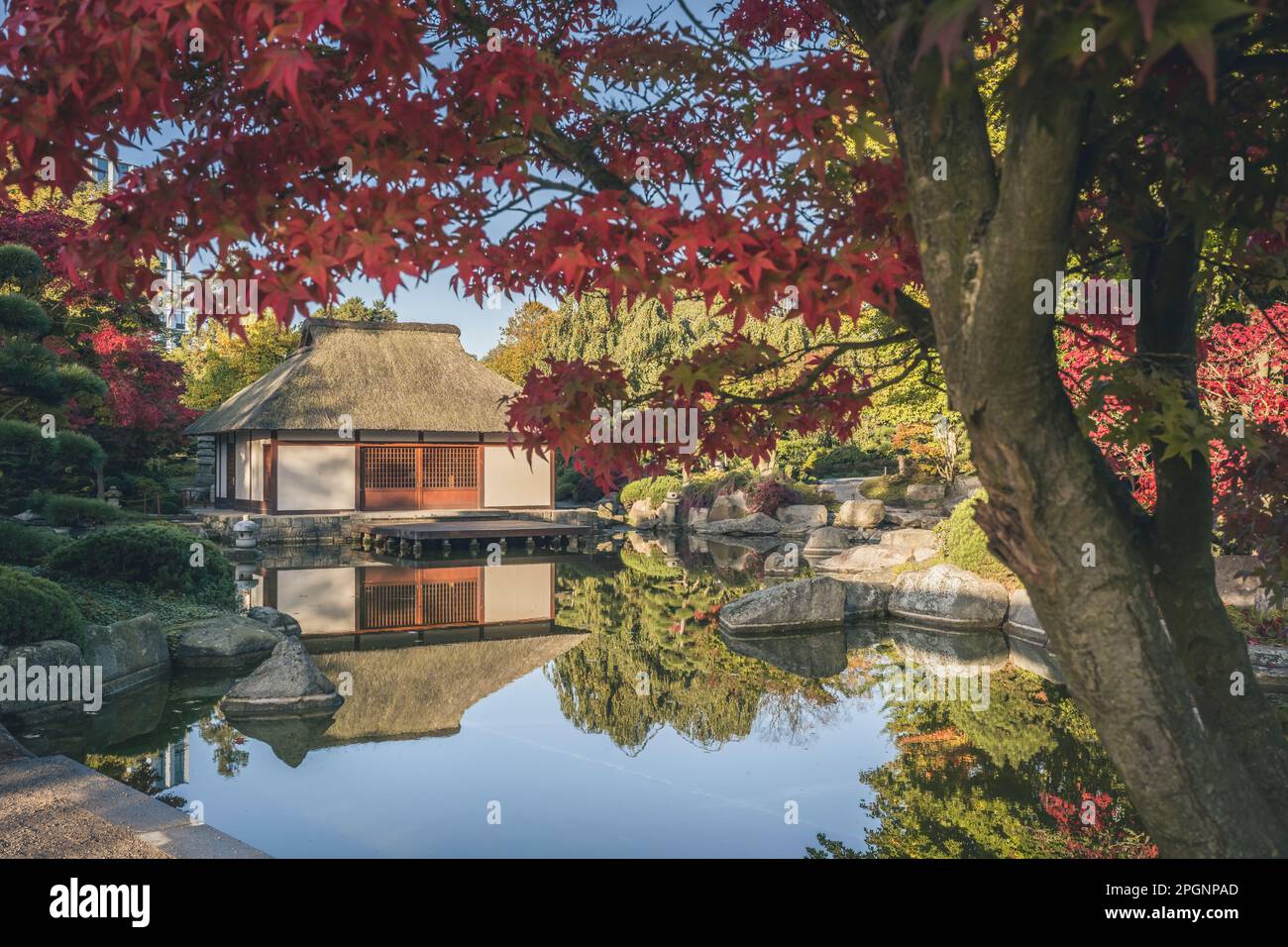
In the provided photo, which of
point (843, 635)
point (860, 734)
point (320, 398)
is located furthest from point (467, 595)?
point (320, 398)

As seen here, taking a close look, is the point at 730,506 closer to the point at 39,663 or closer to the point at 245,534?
the point at 245,534

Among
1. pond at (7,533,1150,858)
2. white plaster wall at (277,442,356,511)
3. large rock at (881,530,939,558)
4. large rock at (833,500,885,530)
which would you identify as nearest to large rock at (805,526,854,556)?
large rock at (833,500,885,530)

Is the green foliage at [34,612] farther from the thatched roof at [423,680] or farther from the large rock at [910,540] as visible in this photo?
the large rock at [910,540]

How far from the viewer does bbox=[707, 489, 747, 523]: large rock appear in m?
26.1

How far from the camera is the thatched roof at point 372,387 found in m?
24.4

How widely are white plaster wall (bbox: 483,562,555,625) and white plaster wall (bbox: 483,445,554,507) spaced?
8.15 metres

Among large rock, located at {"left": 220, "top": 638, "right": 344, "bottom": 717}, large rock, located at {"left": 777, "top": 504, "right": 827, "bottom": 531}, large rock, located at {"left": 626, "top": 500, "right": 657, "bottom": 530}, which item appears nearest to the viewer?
large rock, located at {"left": 220, "top": 638, "right": 344, "bottom": 717}

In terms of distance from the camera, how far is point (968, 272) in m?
2.02

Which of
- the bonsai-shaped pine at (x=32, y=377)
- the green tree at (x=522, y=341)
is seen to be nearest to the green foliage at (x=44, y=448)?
the bonsai-shaped pine at (x=32, y=377)

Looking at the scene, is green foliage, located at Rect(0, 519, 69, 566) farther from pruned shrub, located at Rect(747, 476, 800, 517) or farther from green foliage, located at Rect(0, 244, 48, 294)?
pruned shrub, located at Rect(747, 476, 800, 517)

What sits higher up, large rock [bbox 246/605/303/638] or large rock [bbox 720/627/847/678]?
large rock [bbox 246/605/303/638]

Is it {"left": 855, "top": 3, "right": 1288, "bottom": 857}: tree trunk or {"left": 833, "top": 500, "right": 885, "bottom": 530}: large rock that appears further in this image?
{"left": 833, "top": 500, "right": 885, "bottom": 530}: large rock

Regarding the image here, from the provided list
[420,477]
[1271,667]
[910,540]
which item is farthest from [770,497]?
[1271,667]

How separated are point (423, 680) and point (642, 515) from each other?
63.5 feet
